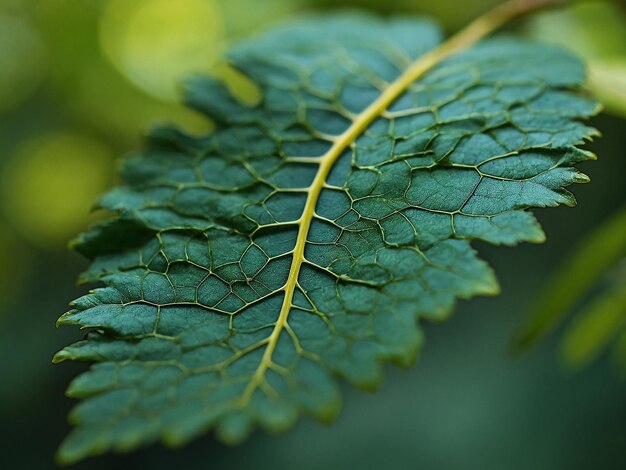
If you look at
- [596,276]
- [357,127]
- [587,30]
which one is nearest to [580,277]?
[596,276]

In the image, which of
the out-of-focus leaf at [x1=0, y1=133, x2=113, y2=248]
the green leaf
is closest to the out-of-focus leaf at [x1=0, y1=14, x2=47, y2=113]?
the out-of-focus leaf at [x1=0, y1=133, x2=113, y2=248]

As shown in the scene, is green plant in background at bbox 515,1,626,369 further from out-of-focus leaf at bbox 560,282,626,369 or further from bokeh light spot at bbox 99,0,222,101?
bokeh light spot at bbox 99,0,222,101

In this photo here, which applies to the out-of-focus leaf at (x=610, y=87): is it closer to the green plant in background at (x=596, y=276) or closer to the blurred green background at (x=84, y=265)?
the green plant in background at (x=596, y=276)

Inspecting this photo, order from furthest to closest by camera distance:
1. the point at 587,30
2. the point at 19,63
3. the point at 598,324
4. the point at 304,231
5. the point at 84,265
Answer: the point at 84,265 < the point at 19,63 < the point at 587,30 < the point at 598,324 < the point at 304,231

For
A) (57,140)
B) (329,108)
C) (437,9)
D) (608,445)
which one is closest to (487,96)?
(329,108)

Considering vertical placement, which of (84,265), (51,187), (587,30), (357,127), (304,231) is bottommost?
(304,231)

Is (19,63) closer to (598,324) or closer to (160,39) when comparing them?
(160,39)

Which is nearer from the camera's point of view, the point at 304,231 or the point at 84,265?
the point at 304,231

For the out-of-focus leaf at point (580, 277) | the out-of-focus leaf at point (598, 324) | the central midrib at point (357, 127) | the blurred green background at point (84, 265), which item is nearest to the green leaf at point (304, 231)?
the central midrib at point (357, 127)

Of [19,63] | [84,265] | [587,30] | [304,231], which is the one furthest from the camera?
[84,265]
